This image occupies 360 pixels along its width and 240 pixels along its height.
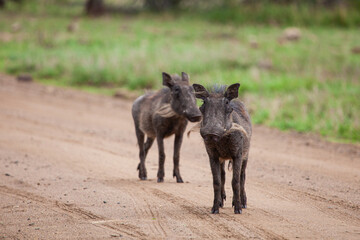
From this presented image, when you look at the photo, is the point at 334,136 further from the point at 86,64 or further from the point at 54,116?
the point at 86,64

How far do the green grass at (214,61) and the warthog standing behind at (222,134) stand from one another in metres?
4.30

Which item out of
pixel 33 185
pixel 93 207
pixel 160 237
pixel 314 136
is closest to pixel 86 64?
pixel 314 136

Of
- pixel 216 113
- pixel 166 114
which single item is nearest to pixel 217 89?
pixel 216 113

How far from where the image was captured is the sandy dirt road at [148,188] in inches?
219

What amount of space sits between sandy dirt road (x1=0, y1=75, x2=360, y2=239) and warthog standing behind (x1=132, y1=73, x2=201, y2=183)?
1.44 ft

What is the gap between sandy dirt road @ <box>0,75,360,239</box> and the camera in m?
5.55

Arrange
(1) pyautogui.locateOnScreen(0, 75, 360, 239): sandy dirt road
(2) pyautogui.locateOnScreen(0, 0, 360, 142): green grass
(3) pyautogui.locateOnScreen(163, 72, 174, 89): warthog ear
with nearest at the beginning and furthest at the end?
(1) pyautogui.locateOnScreen(0, 75, 360, 239): sandy dirt road, (3) pyautogui.locateOnScreen(163, 72, 174, 89): warthog ear, (2) pyautogui.locateOnScreen(0, 0, 360, 142): green grass

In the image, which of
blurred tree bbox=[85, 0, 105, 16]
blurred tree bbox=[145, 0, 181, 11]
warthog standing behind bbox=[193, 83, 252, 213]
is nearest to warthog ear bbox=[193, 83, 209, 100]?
warthog standing behind bbox=[193, 83, 252, 213]

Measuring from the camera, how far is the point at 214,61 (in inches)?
697

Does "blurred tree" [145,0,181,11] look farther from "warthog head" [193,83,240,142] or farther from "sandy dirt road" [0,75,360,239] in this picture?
"warthog head" [193,83,240,142]

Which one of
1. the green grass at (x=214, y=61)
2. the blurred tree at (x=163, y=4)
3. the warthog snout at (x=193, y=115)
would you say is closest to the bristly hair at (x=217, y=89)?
the warthog snout at (x=193, y=115)

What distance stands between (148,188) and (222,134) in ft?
7.00

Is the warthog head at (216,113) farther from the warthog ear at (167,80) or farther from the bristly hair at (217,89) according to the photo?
the warthog ear at (167,80)

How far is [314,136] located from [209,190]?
4.75 meters
